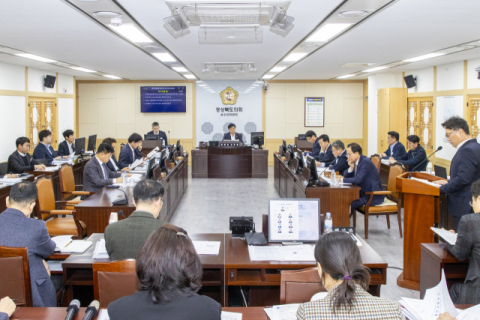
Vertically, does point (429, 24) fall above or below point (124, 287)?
above

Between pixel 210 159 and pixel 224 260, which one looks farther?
pixel 210 159

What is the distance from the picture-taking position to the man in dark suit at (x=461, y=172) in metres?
4.09

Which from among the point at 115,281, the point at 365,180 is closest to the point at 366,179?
the point at 365,180

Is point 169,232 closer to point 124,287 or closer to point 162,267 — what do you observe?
point 162,267

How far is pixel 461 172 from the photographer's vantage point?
163 inches

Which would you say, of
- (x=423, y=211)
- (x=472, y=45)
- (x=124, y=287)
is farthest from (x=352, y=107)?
(x=124, y=287)

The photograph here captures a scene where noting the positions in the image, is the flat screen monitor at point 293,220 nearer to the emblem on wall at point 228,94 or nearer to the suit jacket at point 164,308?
the suit jacket at point 164,308

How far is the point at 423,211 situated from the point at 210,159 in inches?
321

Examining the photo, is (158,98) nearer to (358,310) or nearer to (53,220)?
(53,220)

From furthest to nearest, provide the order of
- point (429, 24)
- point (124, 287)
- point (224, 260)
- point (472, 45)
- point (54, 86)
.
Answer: point (54, 86) → point (472, 45) → point (429, 24) → point (224, 260) → point (124, 287)

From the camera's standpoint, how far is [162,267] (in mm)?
1620

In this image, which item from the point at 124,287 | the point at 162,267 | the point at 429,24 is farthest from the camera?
the point at 429,24

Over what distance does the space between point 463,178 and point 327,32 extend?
2.73 metres

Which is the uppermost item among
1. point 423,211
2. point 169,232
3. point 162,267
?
point 169,232
